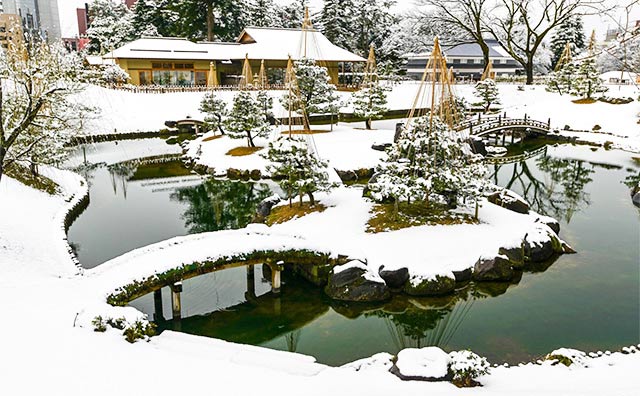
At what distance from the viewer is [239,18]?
47969mm

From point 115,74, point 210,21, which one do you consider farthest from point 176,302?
point 210,21

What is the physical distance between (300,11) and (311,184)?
150ft

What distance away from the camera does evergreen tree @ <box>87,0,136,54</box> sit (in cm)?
4903

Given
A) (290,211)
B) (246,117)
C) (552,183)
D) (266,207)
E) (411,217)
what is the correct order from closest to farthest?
(411,217) < (290,211) < (266,207) < (552,183) < (246,117)

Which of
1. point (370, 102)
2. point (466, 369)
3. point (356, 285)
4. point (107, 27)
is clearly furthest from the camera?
point (107, 27)

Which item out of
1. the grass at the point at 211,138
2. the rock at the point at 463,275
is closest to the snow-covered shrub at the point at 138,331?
the rock at the point at 463,275

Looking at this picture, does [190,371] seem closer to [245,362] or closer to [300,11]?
[245,362]

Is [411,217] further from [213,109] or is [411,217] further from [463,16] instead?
[463,16]

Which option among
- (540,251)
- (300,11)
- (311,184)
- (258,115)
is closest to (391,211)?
(311,184)

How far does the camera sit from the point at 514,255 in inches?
510

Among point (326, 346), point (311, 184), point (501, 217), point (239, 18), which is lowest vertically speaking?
point (326, 346)

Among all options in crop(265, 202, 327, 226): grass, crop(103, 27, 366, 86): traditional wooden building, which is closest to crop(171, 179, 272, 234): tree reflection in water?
crop(265, 202, 327, 226): grass

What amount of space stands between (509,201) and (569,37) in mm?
38933

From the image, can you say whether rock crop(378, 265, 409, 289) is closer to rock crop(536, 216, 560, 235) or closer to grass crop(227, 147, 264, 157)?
rock crop(536, 216, 560, 235)
